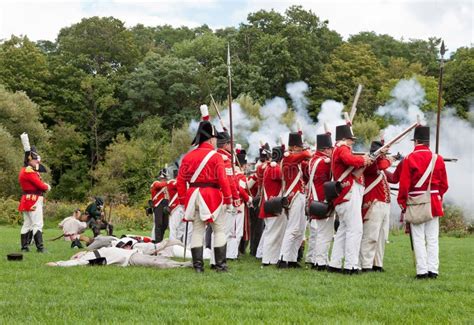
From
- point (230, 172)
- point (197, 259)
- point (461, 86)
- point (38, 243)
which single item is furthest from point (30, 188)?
point (461, 86)

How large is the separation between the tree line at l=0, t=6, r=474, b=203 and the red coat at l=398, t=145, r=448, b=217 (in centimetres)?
3346

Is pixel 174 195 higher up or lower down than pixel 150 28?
lower down

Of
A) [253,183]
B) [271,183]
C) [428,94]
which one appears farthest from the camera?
[428,94]

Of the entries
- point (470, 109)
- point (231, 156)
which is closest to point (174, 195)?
point (231, 156)

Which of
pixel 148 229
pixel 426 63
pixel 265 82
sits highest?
pixel 426 63

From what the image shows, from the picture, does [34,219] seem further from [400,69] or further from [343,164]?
[400,69]

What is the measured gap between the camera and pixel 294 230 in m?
12.2

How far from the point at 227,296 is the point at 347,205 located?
11.3 ft

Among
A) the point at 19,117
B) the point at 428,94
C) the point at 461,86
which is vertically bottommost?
the point at 19,117

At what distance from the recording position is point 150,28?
8850 cm

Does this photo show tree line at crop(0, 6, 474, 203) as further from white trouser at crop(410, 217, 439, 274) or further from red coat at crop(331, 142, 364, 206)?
white trouser at crop(410, 217, 439, 274)

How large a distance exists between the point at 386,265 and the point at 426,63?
189 ft

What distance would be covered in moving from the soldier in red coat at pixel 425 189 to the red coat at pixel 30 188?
27.8ft

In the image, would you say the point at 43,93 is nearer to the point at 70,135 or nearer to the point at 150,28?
the point at 70,135
